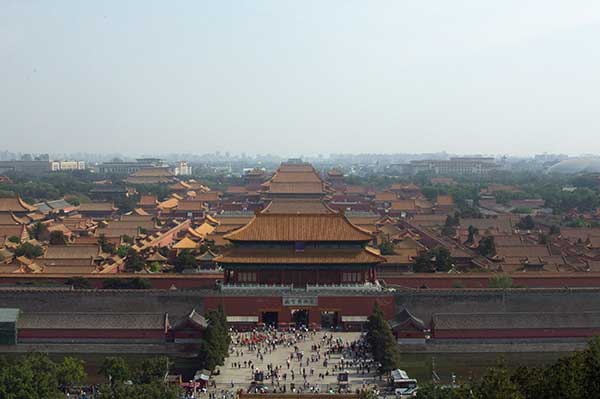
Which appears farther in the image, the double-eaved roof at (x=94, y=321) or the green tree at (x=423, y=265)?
the green tree at (x=423, y=265)

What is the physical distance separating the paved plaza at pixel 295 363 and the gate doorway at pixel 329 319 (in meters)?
0.96

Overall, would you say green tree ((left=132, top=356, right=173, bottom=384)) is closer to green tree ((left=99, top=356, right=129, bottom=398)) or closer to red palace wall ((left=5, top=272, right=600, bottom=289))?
green tree ((left=99, top=356, right=129, bottom=398))

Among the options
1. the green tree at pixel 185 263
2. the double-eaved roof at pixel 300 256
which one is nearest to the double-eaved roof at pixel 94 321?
the double-eaved roof at pixel 300 256

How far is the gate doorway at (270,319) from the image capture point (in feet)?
112

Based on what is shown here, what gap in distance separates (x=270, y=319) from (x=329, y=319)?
9.34 ft

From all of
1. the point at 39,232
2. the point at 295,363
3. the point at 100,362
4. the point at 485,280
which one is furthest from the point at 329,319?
the point at 39,232

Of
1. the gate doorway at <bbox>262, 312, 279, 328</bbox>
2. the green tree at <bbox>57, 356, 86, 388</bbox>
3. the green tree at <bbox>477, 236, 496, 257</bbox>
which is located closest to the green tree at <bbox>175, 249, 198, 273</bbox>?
the gate doorway at <bbox>262, 312, 279, 328</bbox>

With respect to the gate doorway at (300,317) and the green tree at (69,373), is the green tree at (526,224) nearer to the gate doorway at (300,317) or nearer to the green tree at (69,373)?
the gate doorway at (300,317)

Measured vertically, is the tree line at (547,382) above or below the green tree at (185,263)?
above

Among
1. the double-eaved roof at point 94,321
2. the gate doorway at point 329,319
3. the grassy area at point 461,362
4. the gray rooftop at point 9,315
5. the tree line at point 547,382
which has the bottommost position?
the grassy area at point 461,362

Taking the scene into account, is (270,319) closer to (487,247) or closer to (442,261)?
(442,261)

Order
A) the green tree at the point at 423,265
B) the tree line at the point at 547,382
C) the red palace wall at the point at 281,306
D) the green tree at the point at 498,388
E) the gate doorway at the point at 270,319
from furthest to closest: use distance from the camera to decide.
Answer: the green tree at the point at 423,265, the gate doorway at the point at 270,319, the red palace wall at the point at 281,306, the tree line at the point at 547,382, the green tree at the point at 498,388

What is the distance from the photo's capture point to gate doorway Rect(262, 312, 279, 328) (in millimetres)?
34281

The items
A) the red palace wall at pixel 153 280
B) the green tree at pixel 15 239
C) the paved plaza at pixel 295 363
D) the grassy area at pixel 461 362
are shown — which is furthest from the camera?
the green tree at pixel 15 239
